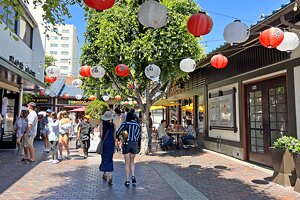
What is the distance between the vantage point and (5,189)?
18.8 feet

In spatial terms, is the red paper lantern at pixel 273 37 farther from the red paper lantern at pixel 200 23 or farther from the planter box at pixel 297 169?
the planter box at pixel 297 169

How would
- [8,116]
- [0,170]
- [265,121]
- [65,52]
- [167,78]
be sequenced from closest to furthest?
[0,170]
[265,121]
[167,78]
[8,116]
[65,52]

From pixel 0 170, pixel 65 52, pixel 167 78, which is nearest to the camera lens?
pixel 0 170

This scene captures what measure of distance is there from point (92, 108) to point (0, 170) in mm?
10573

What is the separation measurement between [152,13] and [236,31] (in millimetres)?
1846

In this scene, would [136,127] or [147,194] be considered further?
[136,127]

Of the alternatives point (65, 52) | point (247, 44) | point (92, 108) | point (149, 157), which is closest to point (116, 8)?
point (247, 44)

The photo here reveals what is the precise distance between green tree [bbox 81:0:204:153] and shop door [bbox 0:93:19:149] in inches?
176

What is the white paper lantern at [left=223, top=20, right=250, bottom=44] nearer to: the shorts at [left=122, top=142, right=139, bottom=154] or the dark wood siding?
the dark wood siding

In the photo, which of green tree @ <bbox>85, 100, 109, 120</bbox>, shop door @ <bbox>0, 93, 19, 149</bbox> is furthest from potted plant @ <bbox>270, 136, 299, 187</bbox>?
green tree @ <bbox>85, 100, 109, 120</bbox>

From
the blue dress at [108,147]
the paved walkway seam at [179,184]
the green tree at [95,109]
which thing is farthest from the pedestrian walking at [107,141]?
the green tree at [95,109]

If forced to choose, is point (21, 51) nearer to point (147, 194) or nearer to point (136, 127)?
point (136, 127)

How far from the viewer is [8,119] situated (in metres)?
12.5

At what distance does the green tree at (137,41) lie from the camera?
29.7 ft
